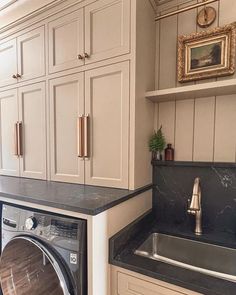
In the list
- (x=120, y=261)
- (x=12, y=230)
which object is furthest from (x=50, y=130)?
(x=120, y=261)

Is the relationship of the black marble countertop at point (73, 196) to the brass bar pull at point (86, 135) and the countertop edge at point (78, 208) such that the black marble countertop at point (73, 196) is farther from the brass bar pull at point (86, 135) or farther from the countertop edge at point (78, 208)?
the brass bar pull at point (86, 135)

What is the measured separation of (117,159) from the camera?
138 centimetres

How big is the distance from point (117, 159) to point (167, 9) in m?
1.17

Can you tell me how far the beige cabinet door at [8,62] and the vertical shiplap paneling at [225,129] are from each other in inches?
68.6

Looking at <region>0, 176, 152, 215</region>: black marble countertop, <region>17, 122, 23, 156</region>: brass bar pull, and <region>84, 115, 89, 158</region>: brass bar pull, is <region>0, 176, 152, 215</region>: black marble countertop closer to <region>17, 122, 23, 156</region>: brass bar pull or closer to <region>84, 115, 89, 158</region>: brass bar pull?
<region>84, 115, 89, 158</region>: brass bar pull

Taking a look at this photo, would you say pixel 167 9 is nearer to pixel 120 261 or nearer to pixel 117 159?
pixel 117 159

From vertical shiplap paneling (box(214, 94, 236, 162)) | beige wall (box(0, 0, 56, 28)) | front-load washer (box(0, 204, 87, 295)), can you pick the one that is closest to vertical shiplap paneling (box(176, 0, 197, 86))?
vertical shiplap paneling (box(214, 94, 236, 162))

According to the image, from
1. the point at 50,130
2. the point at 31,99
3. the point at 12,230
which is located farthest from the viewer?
the point at 31,99

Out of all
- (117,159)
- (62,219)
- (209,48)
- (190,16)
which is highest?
(190,16)

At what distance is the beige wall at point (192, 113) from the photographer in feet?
4.43

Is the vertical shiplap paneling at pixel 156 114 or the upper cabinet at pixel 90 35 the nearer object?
the upper cabinet at pixel 90 35

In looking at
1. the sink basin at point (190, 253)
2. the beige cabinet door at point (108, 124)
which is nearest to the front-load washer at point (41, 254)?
the sink basin at point (190, 253)

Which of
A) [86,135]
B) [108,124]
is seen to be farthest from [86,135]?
[108,124]

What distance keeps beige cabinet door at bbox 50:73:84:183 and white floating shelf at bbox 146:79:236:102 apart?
544mm
